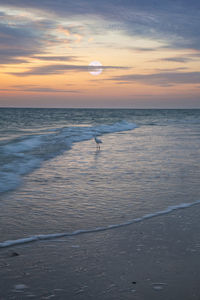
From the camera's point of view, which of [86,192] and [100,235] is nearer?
[100,235]

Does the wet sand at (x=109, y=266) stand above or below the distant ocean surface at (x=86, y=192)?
below

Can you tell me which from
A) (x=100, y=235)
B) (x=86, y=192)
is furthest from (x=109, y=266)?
(x=86, y=192)

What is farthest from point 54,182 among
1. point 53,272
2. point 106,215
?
point 53,272

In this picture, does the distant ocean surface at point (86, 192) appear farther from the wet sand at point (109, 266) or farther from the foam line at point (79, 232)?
the wet sand at point (109, 266)

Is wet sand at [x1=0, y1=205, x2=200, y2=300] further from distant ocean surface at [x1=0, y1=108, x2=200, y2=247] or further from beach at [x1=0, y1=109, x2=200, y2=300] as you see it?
distant ocean surface at [x1=0, y1=108, x2=200, y2=247]

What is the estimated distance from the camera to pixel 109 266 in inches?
132

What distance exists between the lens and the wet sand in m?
2.89

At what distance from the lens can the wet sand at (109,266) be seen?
2889 mm

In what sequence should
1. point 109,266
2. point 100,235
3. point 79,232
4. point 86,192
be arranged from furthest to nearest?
point 86,192
point 79,232
point 100,235
point 109,266

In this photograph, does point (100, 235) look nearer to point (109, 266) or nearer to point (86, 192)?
point (109, 266)

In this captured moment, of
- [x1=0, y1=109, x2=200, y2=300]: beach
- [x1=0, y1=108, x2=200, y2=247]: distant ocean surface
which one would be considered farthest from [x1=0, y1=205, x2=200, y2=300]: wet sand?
[x1=0, y1=108, x2=200, y2=247]: distant ocean surface

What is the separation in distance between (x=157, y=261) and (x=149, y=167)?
575 centimetres

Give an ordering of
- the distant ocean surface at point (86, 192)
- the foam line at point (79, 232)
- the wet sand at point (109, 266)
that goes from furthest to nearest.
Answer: the distant ocean surface at point (86, 192), the foam line at point (79, 232), the wet sand at point (109, 266)

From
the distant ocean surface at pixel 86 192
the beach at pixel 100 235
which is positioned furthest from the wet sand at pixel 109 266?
the distant ocean surface at pixel 86 192
